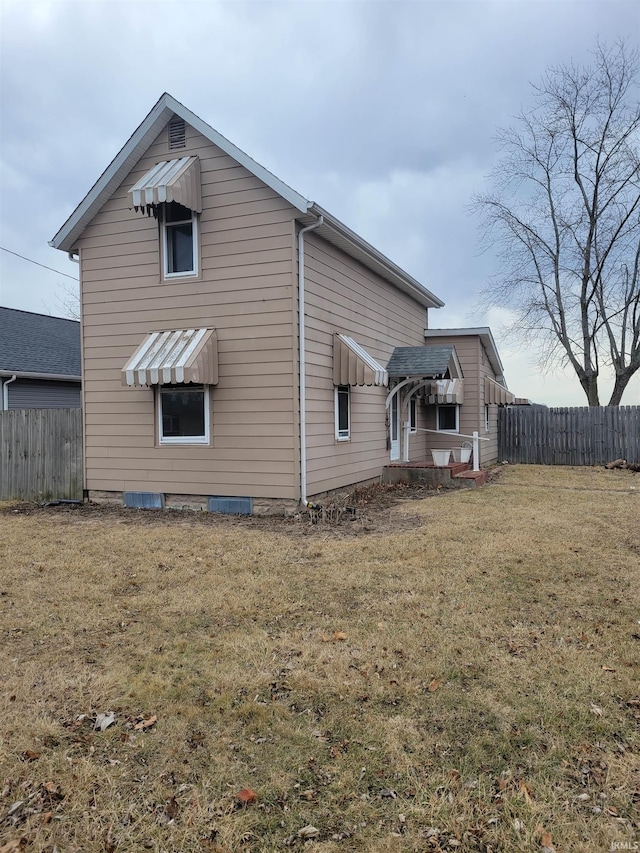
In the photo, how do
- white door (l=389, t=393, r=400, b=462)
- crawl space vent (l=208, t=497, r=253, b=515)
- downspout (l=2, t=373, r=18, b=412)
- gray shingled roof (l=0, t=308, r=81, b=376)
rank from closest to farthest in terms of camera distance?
crawl space vent (l=208, t=497, r=253, b=515), white door (l=389, t=393, r=400, b=462), downspout (l=2, t=373, r=18, b=412), gray shingled roof (l=0, t=308, r=81, b=376)

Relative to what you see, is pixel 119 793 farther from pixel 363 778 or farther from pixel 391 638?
pixel 391 638

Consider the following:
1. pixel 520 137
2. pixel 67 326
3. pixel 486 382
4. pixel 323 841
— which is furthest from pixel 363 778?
pixel 520 137

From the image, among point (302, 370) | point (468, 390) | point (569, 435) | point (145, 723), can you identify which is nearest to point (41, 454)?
point (302, 370)

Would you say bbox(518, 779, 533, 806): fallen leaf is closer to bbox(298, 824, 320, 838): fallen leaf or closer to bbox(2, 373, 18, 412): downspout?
bbox(298, 824, 320, 838): fallen leaf

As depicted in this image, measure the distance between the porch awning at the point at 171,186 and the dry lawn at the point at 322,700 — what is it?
5.65 meters

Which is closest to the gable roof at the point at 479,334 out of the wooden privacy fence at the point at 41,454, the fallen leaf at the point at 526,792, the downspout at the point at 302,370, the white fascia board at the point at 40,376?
the downspout at the point at 302,370

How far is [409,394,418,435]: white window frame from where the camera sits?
15984 millimetres

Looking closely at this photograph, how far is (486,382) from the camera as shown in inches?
701

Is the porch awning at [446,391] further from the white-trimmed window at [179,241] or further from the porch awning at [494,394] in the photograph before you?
the white-trimmed window at [179,241]

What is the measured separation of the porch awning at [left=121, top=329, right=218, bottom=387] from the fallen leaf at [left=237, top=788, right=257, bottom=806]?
23.0 feet

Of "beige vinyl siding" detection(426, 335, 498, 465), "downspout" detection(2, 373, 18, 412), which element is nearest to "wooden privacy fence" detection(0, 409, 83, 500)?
"downspout" detection(2, 373, 18, 412)

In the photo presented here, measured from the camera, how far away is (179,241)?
10461 millimetres

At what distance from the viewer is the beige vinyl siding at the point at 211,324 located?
9.61m

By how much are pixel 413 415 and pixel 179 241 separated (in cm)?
838
